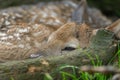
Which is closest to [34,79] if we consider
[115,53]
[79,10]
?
[115,53]

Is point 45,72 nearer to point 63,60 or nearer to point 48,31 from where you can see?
point 63,60

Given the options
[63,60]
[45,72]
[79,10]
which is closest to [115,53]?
[63,60]

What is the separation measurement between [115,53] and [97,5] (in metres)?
3.90

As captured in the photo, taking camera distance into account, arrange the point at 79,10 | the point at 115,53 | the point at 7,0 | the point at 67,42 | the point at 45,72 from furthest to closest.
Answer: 1. the point at 7,0
2. the point at 79,10
3. the point at 67,42
4. the point at 115,53
5. the point at 45,72

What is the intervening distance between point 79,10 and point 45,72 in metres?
2.11

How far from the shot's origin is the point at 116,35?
371cm

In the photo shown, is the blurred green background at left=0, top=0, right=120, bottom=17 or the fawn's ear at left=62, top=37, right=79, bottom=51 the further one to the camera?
the blurred green background at left=0, top=0, right=120, bottom=17

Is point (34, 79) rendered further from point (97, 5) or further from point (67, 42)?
point (97, 5)

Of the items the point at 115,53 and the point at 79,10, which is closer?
the point at 115,53

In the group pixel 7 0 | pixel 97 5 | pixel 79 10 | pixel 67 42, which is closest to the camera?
pixel 67 42

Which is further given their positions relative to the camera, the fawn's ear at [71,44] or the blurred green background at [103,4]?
the blurred green background at [103,4]

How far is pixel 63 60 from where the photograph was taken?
344 cm

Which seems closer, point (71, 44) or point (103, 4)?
point (71, 44)

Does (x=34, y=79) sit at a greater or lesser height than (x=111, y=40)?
lesser
